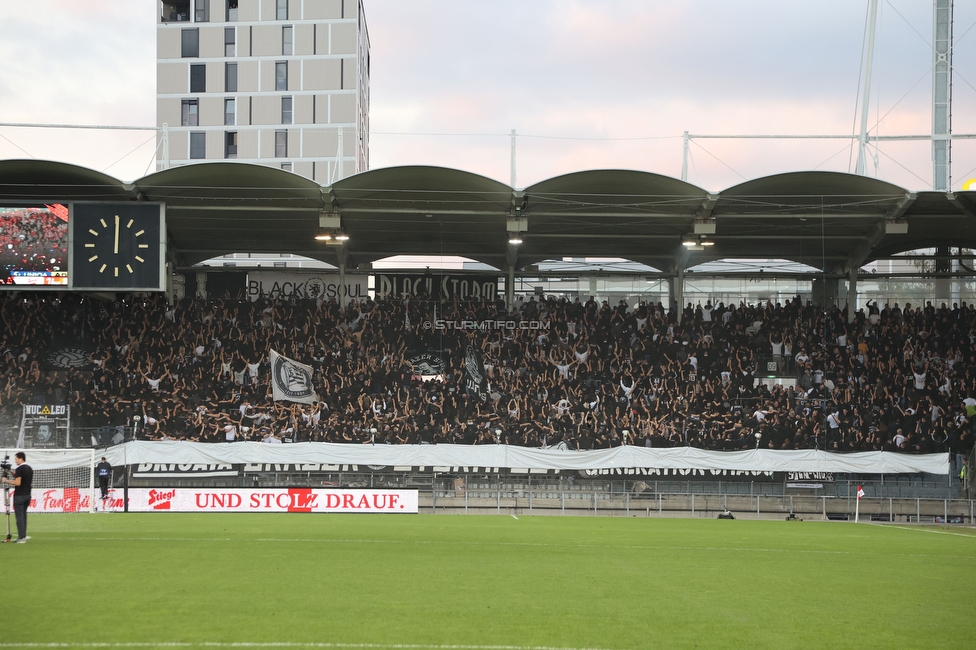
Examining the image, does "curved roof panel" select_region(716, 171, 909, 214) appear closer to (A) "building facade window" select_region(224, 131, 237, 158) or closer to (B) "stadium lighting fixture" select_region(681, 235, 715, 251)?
(B) "stadium lighting fixture" select_region(681, 235, 715, 251)

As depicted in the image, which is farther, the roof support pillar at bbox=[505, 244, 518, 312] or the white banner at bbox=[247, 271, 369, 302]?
the white banner at bbox=[247, 271, 369, 302]

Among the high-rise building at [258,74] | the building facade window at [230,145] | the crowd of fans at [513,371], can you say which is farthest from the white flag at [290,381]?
the building facade window at [230,145]

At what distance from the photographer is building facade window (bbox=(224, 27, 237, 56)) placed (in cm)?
7762

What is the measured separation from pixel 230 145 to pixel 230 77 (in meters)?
5.59

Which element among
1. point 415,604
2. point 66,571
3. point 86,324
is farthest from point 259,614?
point 86,324

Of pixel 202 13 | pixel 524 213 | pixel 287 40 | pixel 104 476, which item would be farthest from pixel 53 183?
pixel 202 13

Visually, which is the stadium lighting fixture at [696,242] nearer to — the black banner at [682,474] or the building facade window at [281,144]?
the black banner at [682,474]

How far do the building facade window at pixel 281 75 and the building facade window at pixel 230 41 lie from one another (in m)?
3.68

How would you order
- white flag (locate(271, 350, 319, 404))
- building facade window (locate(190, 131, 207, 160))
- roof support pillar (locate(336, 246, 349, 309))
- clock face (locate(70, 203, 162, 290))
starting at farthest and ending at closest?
building facade window (locate(190, 131, 207, 160))
roof support pillar (locate(336, 246, 349, 309))
white flag (locate(271, 350, 319, 404))
clock face (locate(70, 203, 162, 290))

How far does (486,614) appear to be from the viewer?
9.85 metres

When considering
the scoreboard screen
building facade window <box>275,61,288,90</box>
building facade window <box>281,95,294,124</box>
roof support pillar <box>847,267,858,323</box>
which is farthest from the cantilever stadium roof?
building facade window <box>275,61,288,90</box>

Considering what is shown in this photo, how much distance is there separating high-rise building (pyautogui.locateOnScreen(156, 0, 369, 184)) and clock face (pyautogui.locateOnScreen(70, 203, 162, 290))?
1939 inches

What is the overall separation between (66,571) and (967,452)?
2891 centimetres

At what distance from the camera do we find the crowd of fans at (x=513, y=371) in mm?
32875
